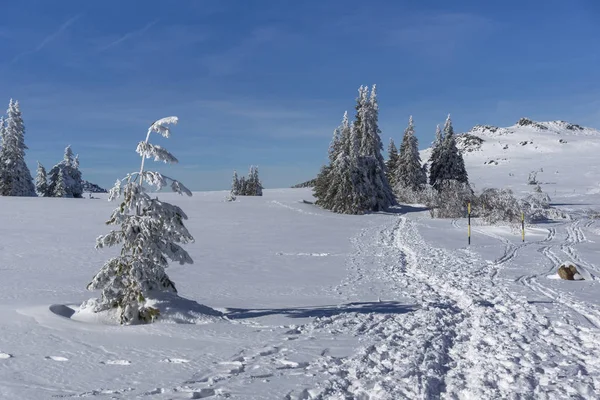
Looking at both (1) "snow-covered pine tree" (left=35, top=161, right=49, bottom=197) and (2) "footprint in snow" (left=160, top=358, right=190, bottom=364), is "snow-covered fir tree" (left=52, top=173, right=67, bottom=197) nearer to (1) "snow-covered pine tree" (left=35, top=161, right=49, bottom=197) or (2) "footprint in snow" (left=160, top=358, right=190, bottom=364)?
(1) "snow-covered pine tree" (left=35, top=161, right=49, bottom=197)

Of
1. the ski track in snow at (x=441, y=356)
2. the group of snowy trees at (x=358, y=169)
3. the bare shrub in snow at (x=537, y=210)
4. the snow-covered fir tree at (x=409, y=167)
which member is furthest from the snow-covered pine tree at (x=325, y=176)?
the ski track in snow at (x=441, y=356)

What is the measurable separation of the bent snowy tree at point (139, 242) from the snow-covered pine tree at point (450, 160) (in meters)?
48.6

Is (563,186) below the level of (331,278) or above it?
above

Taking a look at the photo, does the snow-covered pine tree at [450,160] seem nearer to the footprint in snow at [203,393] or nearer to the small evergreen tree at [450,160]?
the small evergreen tree at [450,160]

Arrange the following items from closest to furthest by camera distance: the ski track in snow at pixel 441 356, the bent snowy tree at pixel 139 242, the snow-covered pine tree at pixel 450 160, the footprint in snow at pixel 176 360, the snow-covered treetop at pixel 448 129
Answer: the ski track in snow at pixel 441 356
the footprint in snow at pixel 176 360
the bent snowy tree at pixel 139 242
the snow-covered pine tree at pixel 450 160
the snow-covered treetop at pixel 448 129

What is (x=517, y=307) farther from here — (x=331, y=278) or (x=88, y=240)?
(x=88, y=240)

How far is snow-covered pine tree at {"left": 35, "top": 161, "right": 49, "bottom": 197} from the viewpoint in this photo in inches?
2351

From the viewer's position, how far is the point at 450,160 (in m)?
53.5

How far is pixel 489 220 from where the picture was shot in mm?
34344

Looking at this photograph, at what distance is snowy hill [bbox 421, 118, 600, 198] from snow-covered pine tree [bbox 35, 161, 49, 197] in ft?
192

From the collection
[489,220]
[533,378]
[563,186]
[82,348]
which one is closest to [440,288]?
[533,378]

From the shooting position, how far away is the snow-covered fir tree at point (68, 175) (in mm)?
56594

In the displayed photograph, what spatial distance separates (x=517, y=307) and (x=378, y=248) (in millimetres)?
12101

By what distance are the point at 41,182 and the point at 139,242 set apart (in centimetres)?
5997
